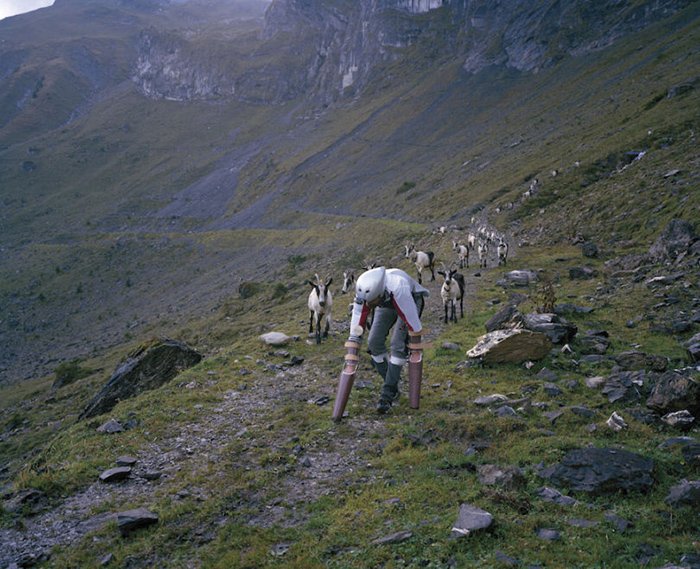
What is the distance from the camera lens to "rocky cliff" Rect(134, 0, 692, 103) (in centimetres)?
9162

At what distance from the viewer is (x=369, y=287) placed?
8.91 meters

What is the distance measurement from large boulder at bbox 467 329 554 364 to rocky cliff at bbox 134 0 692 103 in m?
102

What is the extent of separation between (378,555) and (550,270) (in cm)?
1892

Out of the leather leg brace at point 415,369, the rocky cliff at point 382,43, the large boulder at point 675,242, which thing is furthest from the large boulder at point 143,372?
the rocky cliff at point 382,43

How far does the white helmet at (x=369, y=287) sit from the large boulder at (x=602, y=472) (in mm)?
4581

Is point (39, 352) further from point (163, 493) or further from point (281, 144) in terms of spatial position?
point (281, 144)

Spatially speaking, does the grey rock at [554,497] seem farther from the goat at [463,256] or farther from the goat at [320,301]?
the goat at [463,256]

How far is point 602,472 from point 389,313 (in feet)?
17.1

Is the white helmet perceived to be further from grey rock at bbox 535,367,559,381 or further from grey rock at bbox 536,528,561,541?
grey rock at bbox 536,528,561,541

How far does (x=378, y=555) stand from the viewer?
4730mm

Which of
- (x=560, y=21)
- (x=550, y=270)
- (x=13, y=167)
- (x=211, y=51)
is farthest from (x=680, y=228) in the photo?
(x=211, y=51)

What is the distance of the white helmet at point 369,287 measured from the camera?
892 cm

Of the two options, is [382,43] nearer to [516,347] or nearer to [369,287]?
[516,347]

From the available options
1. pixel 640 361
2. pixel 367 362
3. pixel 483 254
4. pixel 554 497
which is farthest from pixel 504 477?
pixel 483 254
